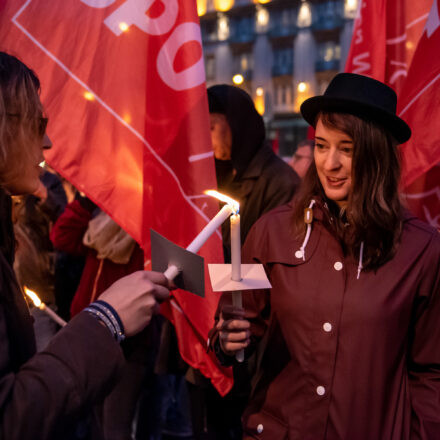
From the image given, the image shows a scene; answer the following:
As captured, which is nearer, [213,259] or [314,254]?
[314,254]

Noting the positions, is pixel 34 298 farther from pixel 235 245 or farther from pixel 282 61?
pixel 282 61

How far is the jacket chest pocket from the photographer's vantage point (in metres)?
1.65

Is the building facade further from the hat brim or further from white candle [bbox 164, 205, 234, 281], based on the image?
white candle [bbox 164, 205, 234, 281]

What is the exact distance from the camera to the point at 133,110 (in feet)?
7.00

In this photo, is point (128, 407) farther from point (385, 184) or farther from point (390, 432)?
point (385, 184)

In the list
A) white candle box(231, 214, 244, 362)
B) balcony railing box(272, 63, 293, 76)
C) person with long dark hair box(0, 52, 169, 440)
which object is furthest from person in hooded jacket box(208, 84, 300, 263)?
balcony railing box(272, 63, 293, 76)

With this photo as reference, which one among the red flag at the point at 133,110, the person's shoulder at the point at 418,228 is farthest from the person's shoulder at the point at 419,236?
the red flag at the point at 133,110

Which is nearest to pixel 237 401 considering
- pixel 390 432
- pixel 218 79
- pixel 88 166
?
pixel 390 432

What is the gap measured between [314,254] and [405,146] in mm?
1094

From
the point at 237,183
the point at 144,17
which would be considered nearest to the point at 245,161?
the point at 237,183

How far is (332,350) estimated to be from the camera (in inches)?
63.4

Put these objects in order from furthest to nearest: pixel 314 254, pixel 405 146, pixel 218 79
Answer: pixel 218 79 → pixel 405 146 → pixel 314 254

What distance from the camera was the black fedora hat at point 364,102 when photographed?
1.69 meters

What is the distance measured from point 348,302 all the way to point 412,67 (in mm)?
1469
